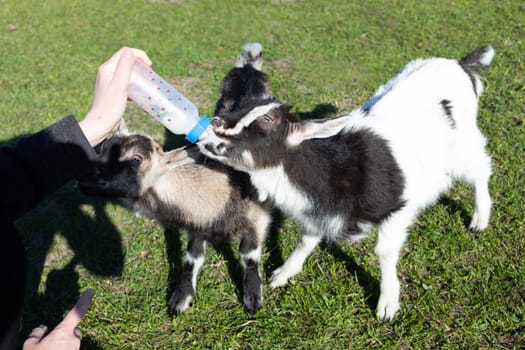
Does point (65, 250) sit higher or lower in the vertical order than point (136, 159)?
lower

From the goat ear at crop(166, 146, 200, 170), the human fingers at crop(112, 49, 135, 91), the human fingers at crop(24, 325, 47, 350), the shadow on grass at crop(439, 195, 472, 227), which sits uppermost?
the human fingers at crop(112, 49, 135, 91)

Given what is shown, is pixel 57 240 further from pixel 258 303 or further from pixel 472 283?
pixel 472 283

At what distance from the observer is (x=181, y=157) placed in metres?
3.05

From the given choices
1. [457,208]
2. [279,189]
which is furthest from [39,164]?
[457,208]

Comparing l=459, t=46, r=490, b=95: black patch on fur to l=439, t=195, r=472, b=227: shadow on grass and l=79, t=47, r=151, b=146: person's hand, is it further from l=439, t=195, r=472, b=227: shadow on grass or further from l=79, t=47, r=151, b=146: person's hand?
l=79, t=47, r=151, b=146: person's hand

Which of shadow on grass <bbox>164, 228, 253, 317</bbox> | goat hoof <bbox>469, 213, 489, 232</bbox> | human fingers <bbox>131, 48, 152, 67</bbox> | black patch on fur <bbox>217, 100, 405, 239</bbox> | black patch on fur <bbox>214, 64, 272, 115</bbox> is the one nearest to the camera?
Result: human fingers <bbox>131, 48, 152, 67</bbox>

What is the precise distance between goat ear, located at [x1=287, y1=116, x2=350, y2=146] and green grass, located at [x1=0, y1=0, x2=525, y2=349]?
1.30 metres

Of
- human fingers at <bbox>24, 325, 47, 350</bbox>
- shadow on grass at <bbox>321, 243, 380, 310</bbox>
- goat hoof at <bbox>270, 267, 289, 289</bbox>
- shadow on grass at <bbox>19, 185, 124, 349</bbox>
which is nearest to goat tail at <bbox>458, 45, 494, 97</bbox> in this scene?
shadow on grass at <bbox>321, 243, 380, 310</bbox>

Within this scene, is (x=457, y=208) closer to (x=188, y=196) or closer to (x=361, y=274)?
(x=361, y=274)

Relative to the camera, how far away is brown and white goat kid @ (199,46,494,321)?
273 cm

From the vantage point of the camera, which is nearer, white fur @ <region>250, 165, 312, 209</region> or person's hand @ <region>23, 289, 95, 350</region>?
person's hand @ <region>23, 289, 95, 350</region>

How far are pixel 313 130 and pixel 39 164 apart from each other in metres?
1.53

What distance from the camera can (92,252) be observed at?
13.2 ft

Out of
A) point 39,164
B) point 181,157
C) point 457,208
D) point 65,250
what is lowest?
point 457,208
